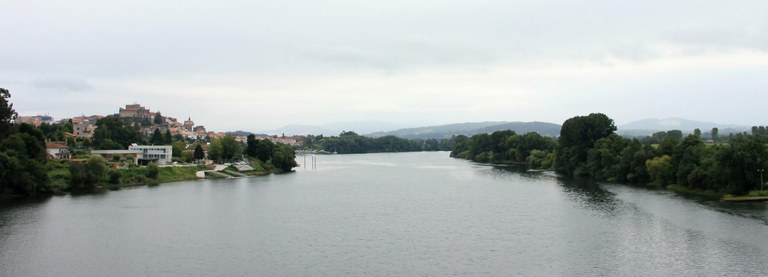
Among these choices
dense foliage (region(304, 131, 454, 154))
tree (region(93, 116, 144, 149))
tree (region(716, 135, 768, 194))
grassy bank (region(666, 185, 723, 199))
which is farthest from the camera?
dense foliage (region(304, 131, 454, 154))

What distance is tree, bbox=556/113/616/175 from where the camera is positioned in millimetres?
63031

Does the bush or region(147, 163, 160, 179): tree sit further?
region(147, 163, 160, 179): tree

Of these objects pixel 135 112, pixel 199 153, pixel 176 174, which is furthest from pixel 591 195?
pixel 135 112

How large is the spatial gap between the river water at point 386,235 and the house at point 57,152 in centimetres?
1720

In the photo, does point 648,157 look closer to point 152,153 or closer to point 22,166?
point 22,166

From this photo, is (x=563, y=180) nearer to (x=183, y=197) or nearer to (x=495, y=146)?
(x=183, y=197)

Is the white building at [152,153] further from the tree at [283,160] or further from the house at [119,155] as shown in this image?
the tree at [283,160]

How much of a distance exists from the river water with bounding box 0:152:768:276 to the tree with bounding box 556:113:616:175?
19893 mm

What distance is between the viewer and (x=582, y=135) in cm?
6475

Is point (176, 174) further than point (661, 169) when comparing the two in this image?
Yes

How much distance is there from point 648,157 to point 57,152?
5258cm

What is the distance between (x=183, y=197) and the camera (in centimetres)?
4250

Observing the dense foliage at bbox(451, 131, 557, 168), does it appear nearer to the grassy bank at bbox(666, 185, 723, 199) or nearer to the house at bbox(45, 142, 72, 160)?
the grassy bank at bbox(666, 185, 723, 199)

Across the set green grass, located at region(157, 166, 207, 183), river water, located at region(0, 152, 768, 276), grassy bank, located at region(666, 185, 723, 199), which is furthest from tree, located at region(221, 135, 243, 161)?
grassy bank, located at region(666, 185, 723, 199)
